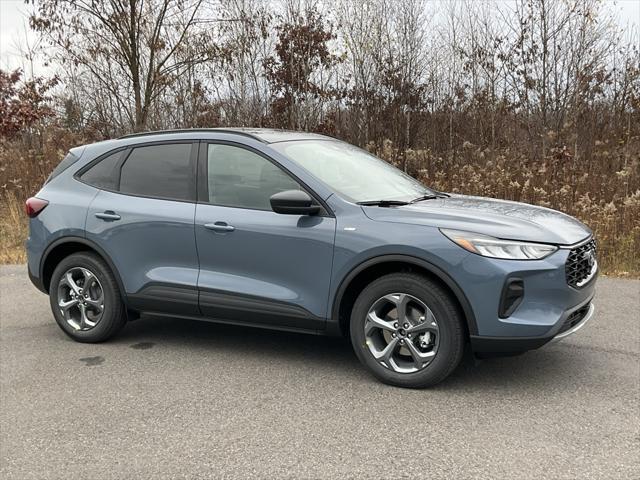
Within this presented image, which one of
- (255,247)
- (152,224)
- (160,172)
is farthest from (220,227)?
(160,172)

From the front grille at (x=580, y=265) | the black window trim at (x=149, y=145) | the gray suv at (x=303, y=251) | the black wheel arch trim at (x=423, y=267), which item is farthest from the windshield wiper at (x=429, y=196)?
the black window trim at (x=149, y=145)

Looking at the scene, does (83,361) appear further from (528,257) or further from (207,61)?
(207,61)

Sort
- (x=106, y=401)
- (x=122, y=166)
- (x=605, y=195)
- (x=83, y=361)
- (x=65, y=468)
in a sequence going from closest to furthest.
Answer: (x=65, y=468)
(x=106, y=401)
(x=83, y=361)
(x=122, y=166)
(x=605, y=195)

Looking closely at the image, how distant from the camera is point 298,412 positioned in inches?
148

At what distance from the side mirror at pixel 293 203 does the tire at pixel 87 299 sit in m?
1.75

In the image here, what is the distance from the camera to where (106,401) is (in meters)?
4.02

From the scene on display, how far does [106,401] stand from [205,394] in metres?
0.62

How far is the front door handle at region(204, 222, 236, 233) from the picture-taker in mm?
4522

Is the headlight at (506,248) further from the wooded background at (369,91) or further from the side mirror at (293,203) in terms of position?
the wooded background at (369,91)

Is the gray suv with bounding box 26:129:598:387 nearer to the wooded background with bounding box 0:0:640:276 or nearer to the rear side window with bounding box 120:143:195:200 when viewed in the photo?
the rear side window with bounding box 120:143:195:200

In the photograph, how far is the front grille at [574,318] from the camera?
387cm

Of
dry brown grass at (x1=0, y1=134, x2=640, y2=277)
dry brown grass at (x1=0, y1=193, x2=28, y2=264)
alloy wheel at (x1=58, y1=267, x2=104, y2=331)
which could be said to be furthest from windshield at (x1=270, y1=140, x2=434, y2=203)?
dry brown grass at (x1=0, y1=193, x2=28, y2=264)

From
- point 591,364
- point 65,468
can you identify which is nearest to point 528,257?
point 591,364

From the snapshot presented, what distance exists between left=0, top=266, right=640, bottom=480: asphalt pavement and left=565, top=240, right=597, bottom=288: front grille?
70cm
